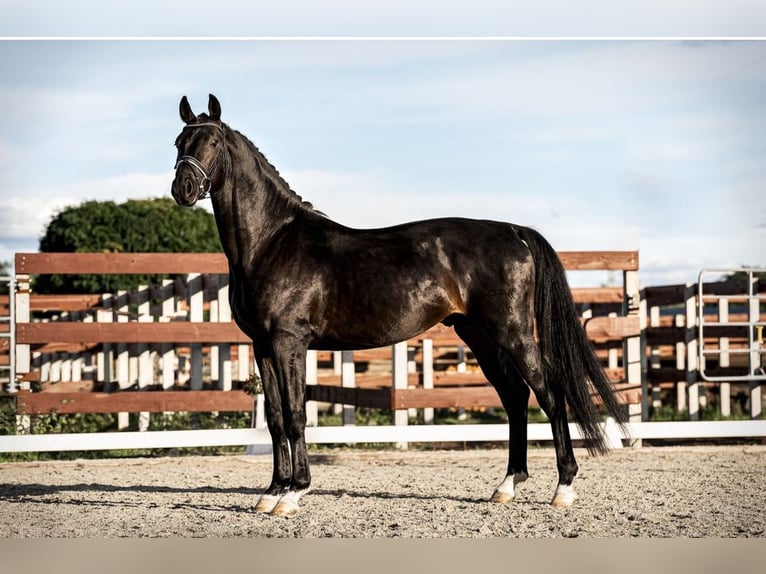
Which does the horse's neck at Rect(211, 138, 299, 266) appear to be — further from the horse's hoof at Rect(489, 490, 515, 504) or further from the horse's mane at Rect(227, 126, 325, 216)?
the horse's hoof at Rect(489, 490, 515, 504)

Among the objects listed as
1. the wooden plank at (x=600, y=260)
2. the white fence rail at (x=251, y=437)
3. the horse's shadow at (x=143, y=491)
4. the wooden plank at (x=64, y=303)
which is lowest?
the horse's shadow at (x=143, y=491)

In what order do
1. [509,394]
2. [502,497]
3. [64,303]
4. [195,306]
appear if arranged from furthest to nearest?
[64,303] → [195,306] → [509,394] → [502,497]

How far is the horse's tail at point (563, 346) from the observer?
16.6 feet

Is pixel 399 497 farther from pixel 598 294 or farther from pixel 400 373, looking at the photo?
pixel 598 294

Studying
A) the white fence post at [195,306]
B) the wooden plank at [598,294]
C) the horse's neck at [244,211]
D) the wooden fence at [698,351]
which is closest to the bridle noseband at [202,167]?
the horse's neck at [244,211]

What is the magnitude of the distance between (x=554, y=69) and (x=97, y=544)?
547 centimetres

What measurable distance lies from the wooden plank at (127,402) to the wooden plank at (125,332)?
45cm

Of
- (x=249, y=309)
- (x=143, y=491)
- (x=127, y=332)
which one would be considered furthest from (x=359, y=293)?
(x=127, y=332)

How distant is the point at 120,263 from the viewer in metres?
7.61

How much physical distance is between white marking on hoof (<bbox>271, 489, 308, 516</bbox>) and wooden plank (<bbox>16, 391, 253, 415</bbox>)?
275 centimetres

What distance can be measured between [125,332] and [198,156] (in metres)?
3.22

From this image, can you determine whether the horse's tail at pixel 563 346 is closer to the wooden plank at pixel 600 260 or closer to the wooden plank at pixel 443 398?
the wooden plank at pixel 443 398

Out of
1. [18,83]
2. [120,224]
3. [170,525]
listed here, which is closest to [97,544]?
[170,525]

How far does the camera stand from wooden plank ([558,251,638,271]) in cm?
786
